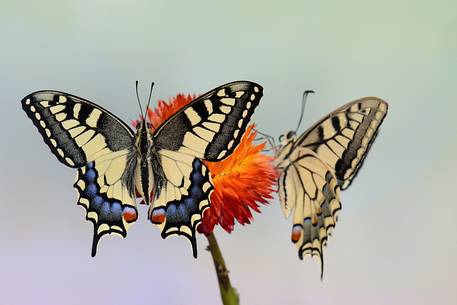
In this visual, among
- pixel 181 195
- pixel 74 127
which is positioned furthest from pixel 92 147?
pixel 181 195

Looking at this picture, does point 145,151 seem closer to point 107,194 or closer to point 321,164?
point 107,194

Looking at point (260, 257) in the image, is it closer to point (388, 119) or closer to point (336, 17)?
point (388, 119)

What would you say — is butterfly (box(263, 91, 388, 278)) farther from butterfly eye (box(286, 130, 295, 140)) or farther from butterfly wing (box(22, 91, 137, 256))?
butterfly wing (box(22, 91, 137, 256))

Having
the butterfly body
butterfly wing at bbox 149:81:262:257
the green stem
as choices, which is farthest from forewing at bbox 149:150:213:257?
the butterfly body

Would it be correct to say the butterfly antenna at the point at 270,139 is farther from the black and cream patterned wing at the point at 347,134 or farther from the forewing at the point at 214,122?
the forewing at the point at 214,122

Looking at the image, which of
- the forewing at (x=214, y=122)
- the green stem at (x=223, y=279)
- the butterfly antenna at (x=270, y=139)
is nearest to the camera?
the forewing at (x=214, y=122)

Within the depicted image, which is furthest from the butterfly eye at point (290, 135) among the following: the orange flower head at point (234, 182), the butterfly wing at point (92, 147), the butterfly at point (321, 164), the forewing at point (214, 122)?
the butterfly wing at point (92, 147)

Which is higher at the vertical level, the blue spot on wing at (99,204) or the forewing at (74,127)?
the forewing at (74,127)
